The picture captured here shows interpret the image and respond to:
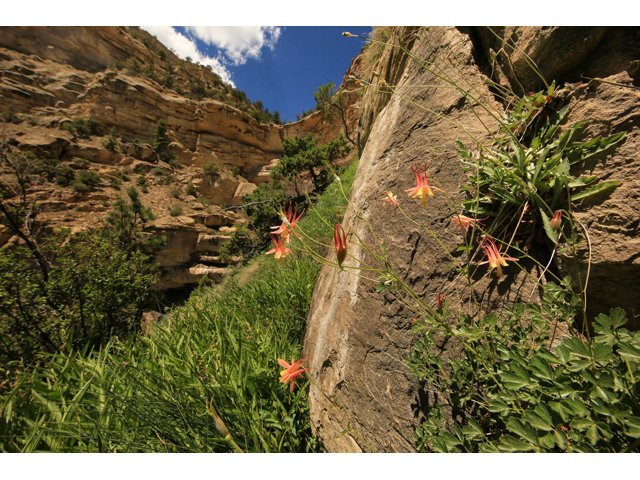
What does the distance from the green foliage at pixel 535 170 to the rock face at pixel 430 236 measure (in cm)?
6

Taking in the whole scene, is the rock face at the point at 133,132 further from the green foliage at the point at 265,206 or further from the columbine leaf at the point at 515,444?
the columbine leaf at the point at 515,444

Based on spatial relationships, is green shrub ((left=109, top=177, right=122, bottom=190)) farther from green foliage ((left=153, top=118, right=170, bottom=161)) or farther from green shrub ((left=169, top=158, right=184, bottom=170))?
green foliage ((left=153, top=118, right=170, bottom=161))

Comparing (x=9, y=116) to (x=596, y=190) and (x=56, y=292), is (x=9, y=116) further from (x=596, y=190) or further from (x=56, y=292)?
(x=596, y=190)

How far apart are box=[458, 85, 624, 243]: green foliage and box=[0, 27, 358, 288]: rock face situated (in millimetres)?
17378

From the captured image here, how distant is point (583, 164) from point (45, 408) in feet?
11.9

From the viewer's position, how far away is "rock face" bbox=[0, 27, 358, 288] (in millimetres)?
16703

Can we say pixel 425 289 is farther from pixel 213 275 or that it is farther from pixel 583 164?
pixel 213 275

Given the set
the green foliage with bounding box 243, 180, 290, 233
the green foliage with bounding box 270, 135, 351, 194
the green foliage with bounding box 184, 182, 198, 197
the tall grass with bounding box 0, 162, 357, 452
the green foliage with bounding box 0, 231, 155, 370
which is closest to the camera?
the tall grass with bounding box 0, 162, 357, 452

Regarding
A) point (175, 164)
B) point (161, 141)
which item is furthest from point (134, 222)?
point (161, 141)

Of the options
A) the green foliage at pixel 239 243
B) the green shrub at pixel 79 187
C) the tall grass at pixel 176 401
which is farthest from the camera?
the green shrub at pixel 79 187

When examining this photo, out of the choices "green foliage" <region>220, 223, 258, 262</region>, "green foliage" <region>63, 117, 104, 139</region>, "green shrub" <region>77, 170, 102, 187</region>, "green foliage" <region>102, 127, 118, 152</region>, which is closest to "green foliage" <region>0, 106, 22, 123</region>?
"green foliage" <region>63, 117, 104, 139</region>

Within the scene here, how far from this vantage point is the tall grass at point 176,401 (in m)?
1.34

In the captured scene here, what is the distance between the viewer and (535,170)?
976 mm

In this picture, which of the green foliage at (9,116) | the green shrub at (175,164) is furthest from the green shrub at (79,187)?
the green foliage at (9,116)
